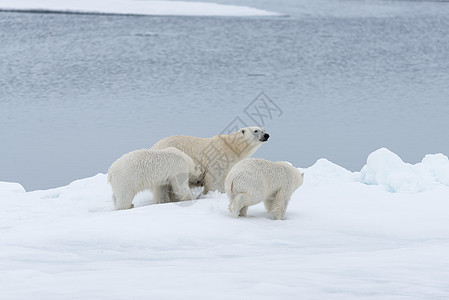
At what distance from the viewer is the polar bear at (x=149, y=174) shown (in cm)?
540

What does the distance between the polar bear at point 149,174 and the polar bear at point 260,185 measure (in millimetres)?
734

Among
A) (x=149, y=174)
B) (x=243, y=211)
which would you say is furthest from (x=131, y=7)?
(x=243, y=211)

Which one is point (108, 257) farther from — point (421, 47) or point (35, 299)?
point (421, 47)

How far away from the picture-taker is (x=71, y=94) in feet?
44.9

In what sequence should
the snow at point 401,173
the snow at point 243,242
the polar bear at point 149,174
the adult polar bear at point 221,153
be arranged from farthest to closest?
the snow at point 401,173 < the adult polar bear at point 221,153 < the polar bear at point 149,174 < the snow at point 243,242

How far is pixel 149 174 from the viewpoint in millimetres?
5426

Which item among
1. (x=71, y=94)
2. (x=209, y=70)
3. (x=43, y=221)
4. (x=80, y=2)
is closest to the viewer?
(x=43, y=221)

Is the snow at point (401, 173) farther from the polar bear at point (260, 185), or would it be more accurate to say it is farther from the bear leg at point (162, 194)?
the bear leg at point (162, 194)

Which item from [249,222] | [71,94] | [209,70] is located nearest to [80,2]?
[209,70]

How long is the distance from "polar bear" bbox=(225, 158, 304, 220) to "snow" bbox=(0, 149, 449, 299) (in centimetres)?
12

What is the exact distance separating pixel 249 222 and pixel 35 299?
2.44 metres

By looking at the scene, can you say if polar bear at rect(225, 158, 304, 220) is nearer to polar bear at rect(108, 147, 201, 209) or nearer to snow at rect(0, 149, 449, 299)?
snow at rect(0, 149, 449, 299)

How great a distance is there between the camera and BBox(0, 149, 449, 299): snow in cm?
286

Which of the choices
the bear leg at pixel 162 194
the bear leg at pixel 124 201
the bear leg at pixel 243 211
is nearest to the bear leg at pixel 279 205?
the bear leg at pixel 243 211
